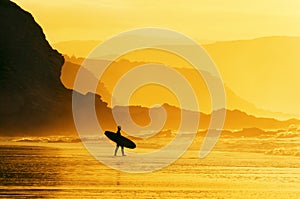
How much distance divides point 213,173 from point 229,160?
20728mm

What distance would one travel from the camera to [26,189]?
57.8 m

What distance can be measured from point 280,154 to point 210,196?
6238 cm

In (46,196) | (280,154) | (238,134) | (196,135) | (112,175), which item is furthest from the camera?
(196,135)

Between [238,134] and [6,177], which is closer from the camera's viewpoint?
[6,177]

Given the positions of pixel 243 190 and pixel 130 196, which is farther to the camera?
pixel 243 190

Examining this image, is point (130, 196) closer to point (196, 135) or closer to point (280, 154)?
point (280, 154)

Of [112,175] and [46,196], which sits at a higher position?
[112,175]

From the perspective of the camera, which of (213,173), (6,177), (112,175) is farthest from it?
(213,173)

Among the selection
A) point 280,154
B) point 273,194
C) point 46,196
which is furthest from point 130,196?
point 280,154

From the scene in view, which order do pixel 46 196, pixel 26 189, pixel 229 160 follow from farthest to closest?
pixel 229 160
pixel 26 189
pixel 46 196

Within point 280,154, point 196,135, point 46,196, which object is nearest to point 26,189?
point 46,196

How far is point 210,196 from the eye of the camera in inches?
2232

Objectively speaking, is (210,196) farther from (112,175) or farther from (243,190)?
(112,175)

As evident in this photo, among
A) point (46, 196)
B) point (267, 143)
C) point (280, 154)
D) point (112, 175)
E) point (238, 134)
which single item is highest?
point (238, 134)
